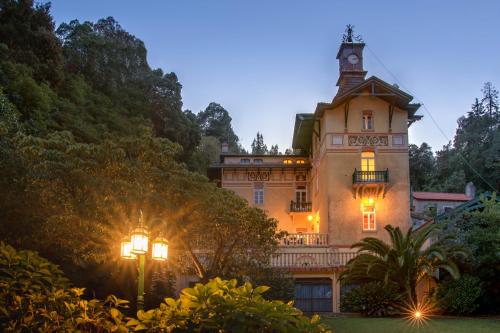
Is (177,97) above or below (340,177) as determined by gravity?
above

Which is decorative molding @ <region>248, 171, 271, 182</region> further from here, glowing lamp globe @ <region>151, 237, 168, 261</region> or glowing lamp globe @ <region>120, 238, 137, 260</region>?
glowing lamp globe @ <region>120, 238, 137, 260</region>

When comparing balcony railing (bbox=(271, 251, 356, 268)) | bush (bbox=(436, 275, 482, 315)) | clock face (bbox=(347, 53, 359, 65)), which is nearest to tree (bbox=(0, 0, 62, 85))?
clock face (bbox=(347, 53, 359, 65))

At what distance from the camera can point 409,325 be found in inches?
641

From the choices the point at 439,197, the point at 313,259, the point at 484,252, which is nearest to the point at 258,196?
the point at 313,259

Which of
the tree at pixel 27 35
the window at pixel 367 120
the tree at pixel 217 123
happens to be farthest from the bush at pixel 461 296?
the tree at pixel 217 123

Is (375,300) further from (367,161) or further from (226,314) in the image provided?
(367,161)

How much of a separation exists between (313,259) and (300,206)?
1242 centimetres

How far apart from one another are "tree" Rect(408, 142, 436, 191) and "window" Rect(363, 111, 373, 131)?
34657mm

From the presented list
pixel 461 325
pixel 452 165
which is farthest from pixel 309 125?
pixel 452 165

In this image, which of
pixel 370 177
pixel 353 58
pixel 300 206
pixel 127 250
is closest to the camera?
pixel 127 250

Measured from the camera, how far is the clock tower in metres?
36.7

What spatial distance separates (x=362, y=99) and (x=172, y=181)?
17676 mm

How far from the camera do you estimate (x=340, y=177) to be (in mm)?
32812

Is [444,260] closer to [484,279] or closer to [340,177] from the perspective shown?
[484,279]
